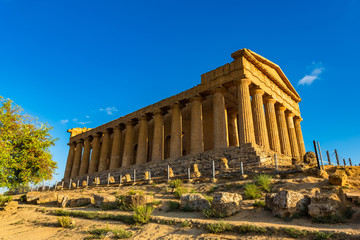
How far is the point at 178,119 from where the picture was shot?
25.4 metres

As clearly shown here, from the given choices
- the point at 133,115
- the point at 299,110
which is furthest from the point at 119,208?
the point at 299,110

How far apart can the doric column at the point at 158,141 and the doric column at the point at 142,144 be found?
1.88m

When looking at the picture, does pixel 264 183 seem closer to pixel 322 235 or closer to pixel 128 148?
pixel 322 235

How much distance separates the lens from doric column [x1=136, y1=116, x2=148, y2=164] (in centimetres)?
2728

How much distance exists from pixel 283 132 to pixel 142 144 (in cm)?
1515

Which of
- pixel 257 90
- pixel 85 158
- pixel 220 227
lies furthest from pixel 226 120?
pixel 85 158

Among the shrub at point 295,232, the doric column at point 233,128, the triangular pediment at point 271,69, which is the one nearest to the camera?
the shrub at point 295,232

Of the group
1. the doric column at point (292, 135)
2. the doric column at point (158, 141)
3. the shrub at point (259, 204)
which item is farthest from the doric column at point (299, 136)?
the shrub at point (259, 204)

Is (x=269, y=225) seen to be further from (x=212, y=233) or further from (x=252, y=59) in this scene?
(x=252, y=59)

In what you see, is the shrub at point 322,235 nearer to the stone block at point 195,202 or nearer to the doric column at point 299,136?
the stone block at point 195,202

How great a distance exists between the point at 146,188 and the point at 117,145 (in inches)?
711

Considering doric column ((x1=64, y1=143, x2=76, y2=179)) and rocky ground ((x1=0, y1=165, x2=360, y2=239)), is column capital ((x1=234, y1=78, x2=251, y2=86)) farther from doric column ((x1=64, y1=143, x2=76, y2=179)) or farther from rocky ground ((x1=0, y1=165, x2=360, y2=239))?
doric column ((x1=64, y1=143, x2=76, y2=179))

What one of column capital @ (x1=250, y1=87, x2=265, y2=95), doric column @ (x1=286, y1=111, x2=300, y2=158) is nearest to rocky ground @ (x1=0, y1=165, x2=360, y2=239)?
column capital @ (x1=250, y1=87, x2=265, y2=95)

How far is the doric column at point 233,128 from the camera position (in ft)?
88.2
